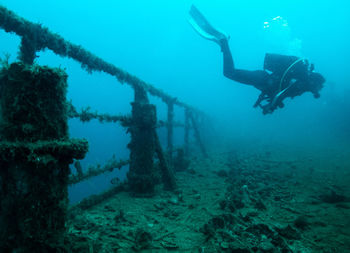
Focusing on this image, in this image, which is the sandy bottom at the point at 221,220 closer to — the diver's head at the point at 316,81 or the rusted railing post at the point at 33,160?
the rusted railing post at the point at 33,160

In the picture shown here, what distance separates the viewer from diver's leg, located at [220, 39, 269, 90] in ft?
23.0

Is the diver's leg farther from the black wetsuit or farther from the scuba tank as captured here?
the scuba tank

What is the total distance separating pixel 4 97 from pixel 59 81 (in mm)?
320

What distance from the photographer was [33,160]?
4.08 ft

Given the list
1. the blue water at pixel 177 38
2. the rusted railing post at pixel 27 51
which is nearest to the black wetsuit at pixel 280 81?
the rusted railing post at pixel 27 51

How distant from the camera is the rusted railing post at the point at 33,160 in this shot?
127 cm

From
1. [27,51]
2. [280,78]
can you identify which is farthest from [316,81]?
A: [27,51]

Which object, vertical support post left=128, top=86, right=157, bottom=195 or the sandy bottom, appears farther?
vertical support post left=128, top=86, right=157, bottom=195

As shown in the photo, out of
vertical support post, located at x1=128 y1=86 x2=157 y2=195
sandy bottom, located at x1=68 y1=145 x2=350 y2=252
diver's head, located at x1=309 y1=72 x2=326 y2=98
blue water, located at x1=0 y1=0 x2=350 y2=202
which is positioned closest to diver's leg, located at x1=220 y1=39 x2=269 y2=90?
Result: diver's head, located at x1=309 y1=72 x2=326 y2=98

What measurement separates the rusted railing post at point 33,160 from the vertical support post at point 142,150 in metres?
2.35

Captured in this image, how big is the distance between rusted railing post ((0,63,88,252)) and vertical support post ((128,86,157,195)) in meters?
2.35

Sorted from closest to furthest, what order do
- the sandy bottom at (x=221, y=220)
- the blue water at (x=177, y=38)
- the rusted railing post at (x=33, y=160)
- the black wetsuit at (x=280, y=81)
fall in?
the rusted railing post at (x=33, y=160)
the sandy bottom at (x=221, y=220)
the black wetsuit at (x=280, y=81)
the blue water at (x=177, y=38)

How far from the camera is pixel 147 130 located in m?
3.93

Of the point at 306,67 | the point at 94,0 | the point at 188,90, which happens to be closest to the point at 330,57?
the point at 188,90
